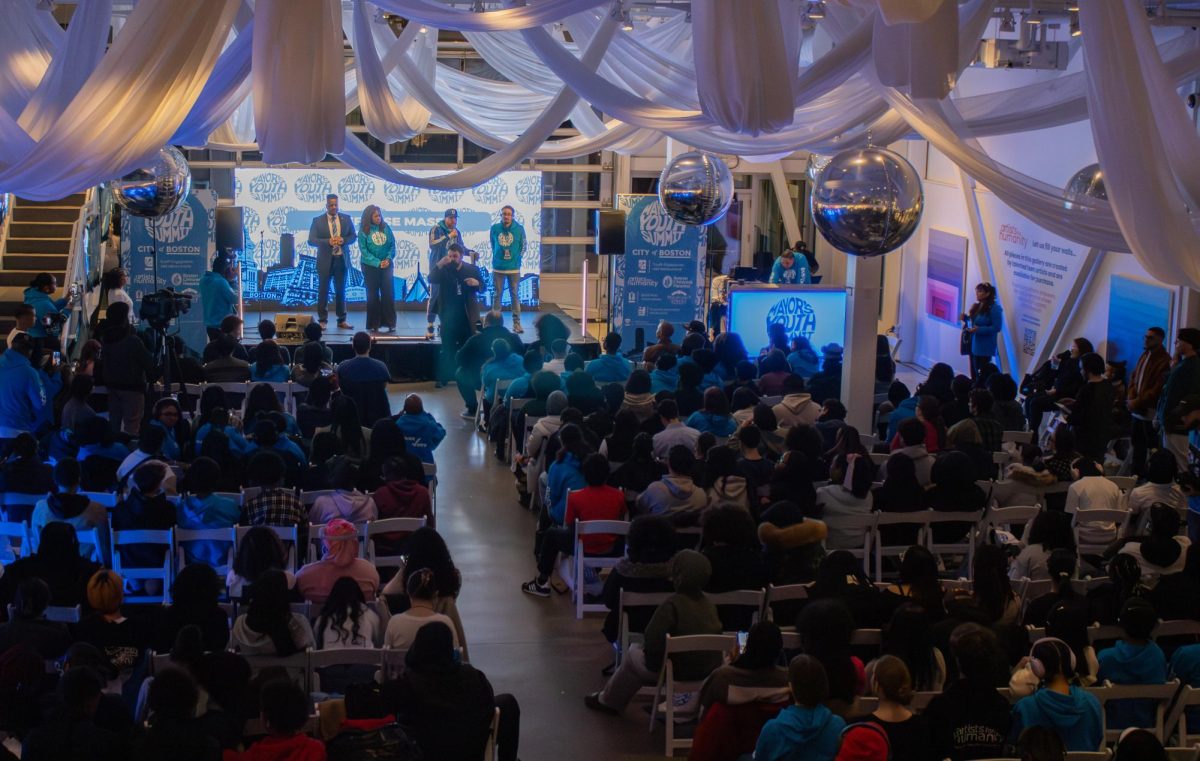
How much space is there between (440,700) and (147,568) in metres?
2.70

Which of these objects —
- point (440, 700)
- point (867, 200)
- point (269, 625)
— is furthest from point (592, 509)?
point (440, 700)

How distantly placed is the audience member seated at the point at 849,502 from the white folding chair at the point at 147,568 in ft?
11.3

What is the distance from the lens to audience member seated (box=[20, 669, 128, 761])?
450cm

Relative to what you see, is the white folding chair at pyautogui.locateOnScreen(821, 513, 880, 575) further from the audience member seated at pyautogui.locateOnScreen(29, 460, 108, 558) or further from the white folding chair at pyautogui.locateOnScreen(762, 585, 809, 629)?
the audience member seated at pyautogui.locateOnScreen(29, 460, 108, 558)

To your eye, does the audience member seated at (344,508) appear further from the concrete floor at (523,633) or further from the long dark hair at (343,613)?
the long dark hair at (343,613)

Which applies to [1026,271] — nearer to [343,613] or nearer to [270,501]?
[270,501]

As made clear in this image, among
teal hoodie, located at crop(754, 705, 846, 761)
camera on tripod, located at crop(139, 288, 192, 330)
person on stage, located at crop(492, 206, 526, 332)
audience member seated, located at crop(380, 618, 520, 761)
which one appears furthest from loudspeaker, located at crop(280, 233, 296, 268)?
teal hoodie, located at crop(754, 705, 846, 761)

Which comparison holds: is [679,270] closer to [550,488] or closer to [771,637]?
[550,488]

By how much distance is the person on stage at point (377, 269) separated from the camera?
50.7 feet

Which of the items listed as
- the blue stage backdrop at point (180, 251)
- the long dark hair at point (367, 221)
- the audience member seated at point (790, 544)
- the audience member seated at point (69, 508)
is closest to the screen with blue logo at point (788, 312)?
the long dark hair at point (367, 221)

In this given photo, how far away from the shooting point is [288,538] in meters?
7.11

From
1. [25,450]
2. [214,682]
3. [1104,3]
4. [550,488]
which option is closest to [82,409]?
[25,450]

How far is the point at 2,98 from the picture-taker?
247 inches

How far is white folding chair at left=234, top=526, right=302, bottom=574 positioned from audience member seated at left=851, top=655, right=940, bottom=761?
328cm
